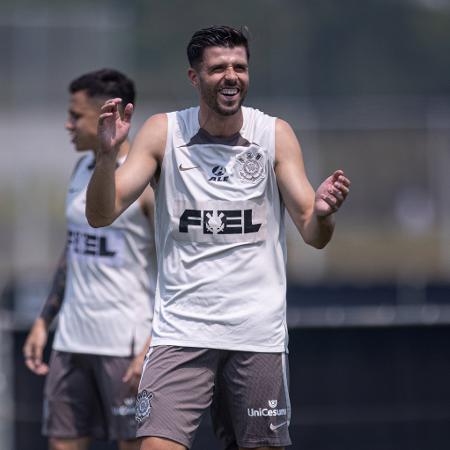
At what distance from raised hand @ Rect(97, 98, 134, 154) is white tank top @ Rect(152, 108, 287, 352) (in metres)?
0.32

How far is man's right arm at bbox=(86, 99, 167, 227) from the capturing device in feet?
13.0

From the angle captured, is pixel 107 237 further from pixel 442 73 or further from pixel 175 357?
pixel 442 73

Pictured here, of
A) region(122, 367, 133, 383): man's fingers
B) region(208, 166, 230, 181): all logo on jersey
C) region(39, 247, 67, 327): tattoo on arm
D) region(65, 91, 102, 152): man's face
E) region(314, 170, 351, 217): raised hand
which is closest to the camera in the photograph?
region(314, 170, 351, 217): raised hand

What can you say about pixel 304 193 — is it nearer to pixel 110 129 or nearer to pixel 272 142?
pixel 272 142

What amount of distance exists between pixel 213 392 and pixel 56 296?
4.81ft

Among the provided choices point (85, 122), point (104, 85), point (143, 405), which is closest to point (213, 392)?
point (143, 405)

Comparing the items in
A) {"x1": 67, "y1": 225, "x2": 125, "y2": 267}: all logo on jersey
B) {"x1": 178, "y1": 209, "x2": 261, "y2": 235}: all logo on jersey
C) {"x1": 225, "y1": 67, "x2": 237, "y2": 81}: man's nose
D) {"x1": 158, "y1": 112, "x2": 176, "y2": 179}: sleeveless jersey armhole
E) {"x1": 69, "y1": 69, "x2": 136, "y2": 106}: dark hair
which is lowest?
{"x1": 67, "y1": 225, "x2": 125, "y2": 267}: all logo on jersey

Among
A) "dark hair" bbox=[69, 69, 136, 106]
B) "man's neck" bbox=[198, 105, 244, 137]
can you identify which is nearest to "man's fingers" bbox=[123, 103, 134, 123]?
"man's neck" bbox=[198, 105, 244, 137]

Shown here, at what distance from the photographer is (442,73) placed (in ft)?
72.3

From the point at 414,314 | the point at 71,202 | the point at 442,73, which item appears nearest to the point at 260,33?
the point at 442,73

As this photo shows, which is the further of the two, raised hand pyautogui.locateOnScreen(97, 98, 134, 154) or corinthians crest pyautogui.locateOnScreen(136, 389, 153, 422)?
corinthians crest pyautogui.locateOnScreen(136, 389, 153, 422)

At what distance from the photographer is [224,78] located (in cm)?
416

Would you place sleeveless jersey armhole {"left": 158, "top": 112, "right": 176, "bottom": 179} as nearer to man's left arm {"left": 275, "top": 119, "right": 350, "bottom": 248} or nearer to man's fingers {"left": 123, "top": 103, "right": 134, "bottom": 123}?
man's fingers {"left": 123, "top": 103, "right": 134, "bottom": 123}

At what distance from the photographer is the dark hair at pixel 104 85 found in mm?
5352
